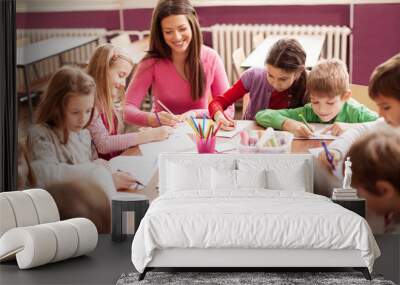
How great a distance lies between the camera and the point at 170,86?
22.0 feet

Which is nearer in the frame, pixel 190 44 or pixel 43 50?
pixel 190 44

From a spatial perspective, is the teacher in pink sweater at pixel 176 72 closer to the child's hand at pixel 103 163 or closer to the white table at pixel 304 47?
the white table at pixel 304 47

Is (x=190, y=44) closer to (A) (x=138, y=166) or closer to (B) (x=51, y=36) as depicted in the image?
(A) (x=138, y=166)

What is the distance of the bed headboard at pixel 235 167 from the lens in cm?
611

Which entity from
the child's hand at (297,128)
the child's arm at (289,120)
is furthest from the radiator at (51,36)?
the child's hand at (297,128)

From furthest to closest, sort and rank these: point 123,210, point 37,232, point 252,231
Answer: point 123,210, point 37,232, point 252,231

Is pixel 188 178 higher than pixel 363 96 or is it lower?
lower

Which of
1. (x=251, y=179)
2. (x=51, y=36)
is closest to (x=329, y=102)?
(x=251, y=179)

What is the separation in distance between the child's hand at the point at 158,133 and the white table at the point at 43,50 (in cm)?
102

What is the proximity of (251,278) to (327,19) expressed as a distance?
2789 mm

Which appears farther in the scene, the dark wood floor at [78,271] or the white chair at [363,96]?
the white chair at [363,96]

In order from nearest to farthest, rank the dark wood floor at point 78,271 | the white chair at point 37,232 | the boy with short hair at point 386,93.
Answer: the dark wood floor at point 78,271 < the white chair at point 37,232 < the boy with short hair at point 386,93

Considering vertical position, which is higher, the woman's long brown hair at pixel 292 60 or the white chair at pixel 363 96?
the woman's long brown hair at pixel 292 60

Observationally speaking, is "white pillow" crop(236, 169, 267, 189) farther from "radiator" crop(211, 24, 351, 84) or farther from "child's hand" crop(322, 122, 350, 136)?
"radiator" crop(211, 24, 351, 84)
